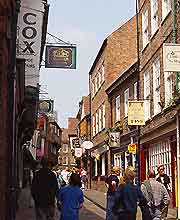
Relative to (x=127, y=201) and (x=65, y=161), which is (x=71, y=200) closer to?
(x=127, y=201)

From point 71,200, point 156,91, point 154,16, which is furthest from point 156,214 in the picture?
point 154,16

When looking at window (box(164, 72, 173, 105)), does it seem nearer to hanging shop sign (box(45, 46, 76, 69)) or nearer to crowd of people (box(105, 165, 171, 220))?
hanging shop sign (box(45, 46, 76, 69))

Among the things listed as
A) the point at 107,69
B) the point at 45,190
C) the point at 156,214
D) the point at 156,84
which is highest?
the point at 107,69

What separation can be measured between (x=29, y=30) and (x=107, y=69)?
84.6ft

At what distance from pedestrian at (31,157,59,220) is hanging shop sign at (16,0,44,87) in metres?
2.94

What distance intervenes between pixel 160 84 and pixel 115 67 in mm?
17042

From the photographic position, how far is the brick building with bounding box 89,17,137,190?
38.1m

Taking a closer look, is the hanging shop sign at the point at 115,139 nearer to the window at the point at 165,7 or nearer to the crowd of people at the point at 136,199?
the window at the point at 165,7

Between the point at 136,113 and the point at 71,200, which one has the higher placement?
the point at 136,113

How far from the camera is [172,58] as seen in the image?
51.0 feet

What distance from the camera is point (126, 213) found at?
10.1 meters

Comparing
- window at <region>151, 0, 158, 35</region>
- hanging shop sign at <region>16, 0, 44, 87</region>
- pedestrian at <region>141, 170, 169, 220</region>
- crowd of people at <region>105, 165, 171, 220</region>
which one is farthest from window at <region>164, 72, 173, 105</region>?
pedestrian at <region>141, 170, 169, 220</region>

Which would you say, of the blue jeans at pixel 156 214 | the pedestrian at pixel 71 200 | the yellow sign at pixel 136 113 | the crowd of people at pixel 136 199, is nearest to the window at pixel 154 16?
the yellow sign at pixel 136 113

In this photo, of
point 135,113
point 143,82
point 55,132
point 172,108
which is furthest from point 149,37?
point 55,132
